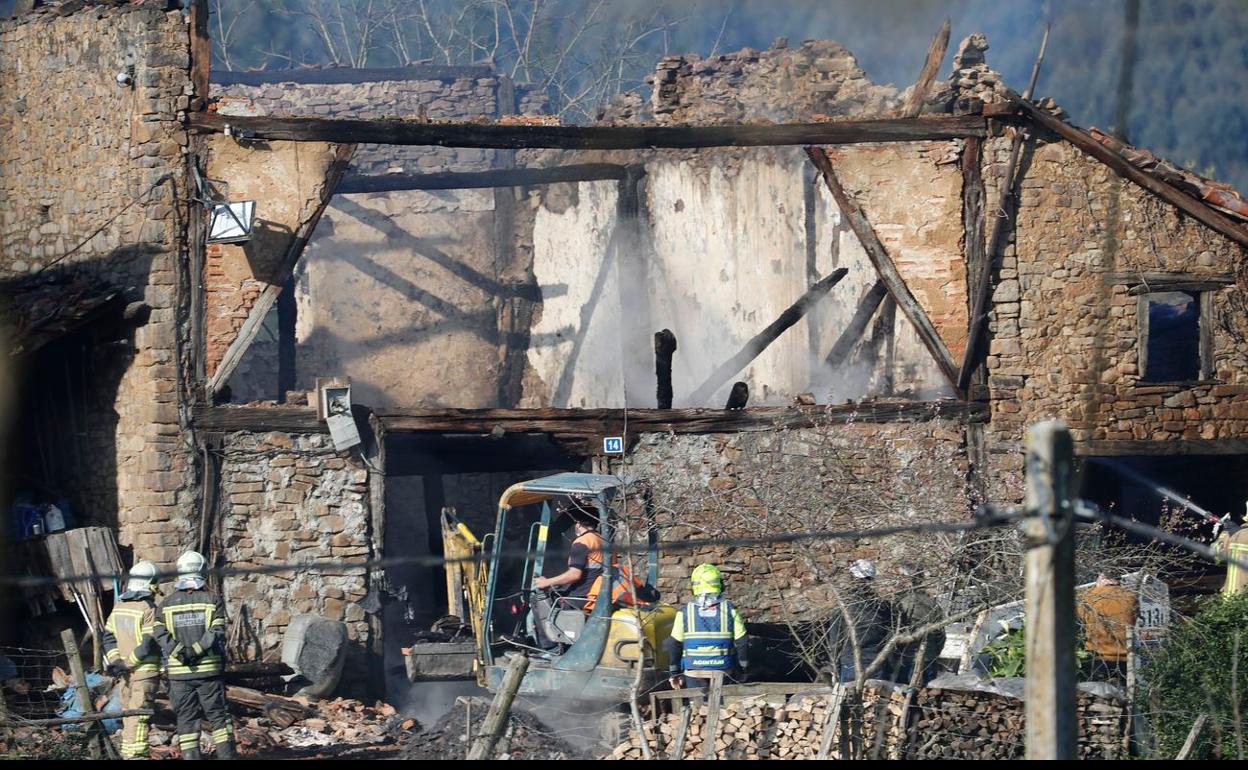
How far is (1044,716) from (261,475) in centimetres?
1065

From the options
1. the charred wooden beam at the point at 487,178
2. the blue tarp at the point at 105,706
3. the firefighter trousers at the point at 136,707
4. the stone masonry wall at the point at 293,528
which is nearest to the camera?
the firefighter trousers at the point at 136,707

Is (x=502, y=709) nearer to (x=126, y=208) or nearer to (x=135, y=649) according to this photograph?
(x=135, y=649)

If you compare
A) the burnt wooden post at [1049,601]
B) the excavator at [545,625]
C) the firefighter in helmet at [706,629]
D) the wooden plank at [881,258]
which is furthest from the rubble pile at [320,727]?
the burnt wooden post at [1049,601]

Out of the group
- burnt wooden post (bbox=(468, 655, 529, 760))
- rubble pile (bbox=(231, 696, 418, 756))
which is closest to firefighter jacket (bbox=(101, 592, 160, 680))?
rubble pile (bbox=(231, 696, 418, 756))

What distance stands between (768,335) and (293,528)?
234 inches

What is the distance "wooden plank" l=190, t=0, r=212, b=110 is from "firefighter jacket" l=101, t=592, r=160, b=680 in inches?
238

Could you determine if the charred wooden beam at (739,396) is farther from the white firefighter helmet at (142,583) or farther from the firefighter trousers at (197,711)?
the firefighter trousers at (197,711)

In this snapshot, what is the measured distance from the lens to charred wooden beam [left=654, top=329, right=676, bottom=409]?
15.6 meters

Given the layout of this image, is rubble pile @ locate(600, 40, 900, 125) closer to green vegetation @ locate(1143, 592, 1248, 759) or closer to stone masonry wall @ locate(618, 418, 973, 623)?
stone masonry wall @ locate(618, 418, 973, 623)

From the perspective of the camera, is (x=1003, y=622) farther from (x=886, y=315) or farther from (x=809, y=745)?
(x=886, y=315)

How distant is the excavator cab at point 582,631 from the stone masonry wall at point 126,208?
4.01 m

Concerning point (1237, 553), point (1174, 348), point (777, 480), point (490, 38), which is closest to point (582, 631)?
point (777, 480)

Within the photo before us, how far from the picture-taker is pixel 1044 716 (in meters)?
6.01

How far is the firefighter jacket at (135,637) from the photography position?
10.9 metres
